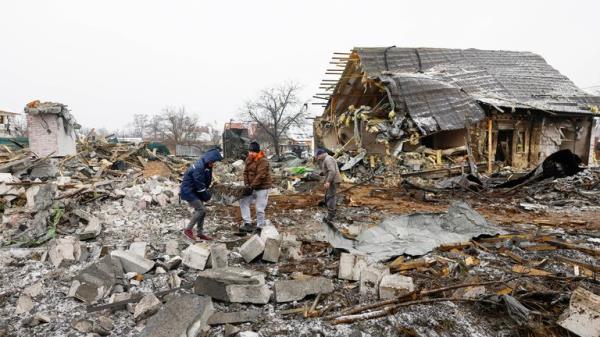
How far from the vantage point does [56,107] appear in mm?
12391

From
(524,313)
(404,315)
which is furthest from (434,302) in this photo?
(524,313)

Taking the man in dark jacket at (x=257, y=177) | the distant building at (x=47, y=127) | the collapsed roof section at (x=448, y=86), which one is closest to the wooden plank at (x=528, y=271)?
the man in dark jacket at (x=257, y=177)

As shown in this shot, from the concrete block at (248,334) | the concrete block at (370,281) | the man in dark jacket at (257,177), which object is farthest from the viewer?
the man in dark jacket at (257,177)

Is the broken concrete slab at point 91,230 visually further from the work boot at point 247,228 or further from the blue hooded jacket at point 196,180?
the work boot at point 247,228

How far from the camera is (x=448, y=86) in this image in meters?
16.1

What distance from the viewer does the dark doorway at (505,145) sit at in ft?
53.8

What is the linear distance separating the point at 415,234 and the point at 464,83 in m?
14.1

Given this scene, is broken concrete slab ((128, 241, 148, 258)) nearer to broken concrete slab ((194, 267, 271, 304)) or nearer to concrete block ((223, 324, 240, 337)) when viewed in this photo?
broken concrete slab ((194, 267, 271, 304))

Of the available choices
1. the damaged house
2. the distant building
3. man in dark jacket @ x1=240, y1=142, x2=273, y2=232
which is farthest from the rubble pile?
the damaged house

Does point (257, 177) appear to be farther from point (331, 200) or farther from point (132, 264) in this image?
point (132, 264)

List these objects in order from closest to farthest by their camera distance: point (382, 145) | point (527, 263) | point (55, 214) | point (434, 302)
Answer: point (434, 302) → point (527, 263) → point (55, 214) → point (382, 145)

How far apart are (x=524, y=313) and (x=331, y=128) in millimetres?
18269

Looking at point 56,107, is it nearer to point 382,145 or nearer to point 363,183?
point 363,183

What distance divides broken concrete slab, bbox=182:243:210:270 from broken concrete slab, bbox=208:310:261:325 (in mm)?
1168
